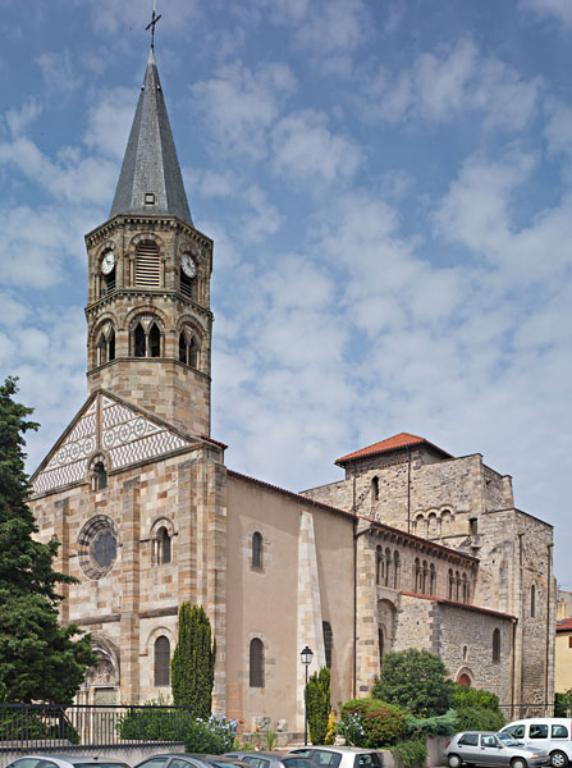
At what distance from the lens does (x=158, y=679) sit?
3170 cm

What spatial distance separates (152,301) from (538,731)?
2214cm

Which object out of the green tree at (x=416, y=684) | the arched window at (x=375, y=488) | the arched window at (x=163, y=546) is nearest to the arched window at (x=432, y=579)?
the green tree at (x=416, y=684)

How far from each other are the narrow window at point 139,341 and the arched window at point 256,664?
42.6 feet

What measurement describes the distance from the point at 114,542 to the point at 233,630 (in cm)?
661

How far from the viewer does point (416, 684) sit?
34938 millimetres

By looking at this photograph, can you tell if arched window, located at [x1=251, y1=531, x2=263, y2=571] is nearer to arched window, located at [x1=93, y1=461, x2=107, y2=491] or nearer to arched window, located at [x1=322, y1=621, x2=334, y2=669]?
arched window, located at [x1=322, y1=621, x2=334, y2=669]

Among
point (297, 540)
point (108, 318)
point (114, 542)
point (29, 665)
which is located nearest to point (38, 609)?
point (29, 665)

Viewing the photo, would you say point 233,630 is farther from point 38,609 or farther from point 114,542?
point 38,609

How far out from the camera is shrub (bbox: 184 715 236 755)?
23141mm

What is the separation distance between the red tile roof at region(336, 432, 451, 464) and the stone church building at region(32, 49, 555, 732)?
4.23m

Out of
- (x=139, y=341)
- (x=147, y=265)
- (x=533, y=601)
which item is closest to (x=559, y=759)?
(x=533, y=601)

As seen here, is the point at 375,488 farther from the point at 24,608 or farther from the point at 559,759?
the point at 24,608

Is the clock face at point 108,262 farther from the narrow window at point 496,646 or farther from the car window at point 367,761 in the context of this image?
the narrow window at point 496,646

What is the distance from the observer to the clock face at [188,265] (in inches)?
1550
